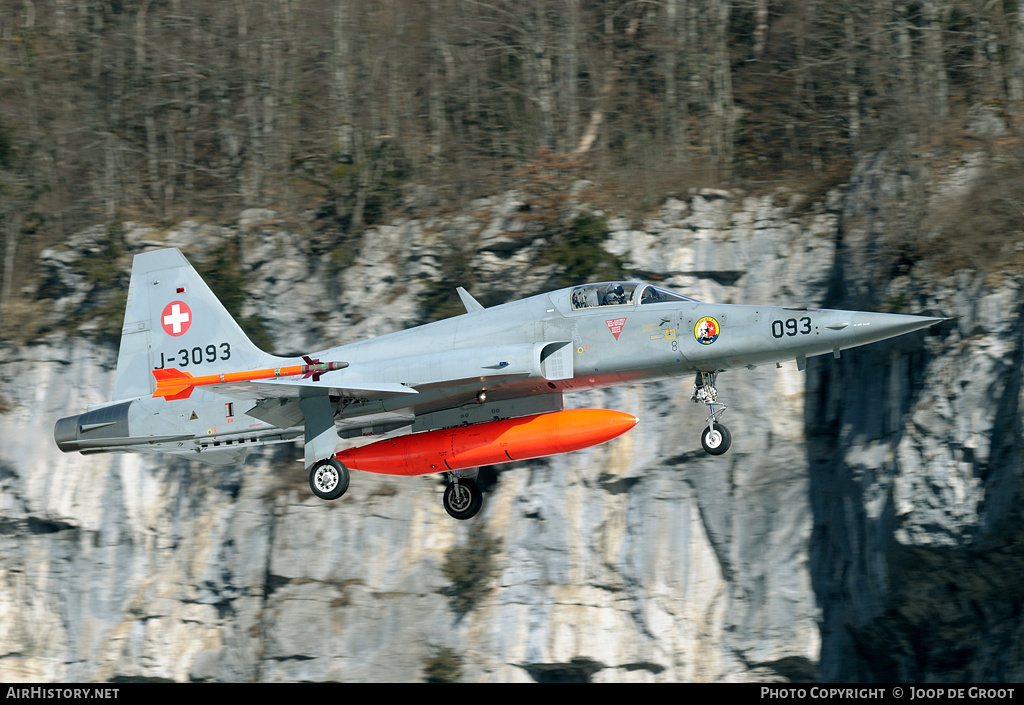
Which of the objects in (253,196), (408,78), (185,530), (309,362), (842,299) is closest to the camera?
(309,362)

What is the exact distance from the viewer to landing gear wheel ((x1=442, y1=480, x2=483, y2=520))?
19.2m

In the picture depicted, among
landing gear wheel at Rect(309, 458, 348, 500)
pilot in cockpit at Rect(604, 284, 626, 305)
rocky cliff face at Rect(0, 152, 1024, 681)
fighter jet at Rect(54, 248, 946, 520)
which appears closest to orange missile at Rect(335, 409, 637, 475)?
fighter jet at Rect(54, 248, 946, 520)

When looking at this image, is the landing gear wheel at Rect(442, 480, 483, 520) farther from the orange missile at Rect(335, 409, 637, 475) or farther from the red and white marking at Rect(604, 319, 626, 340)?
the red and white marking at Rect(604, 319, 626, 340)

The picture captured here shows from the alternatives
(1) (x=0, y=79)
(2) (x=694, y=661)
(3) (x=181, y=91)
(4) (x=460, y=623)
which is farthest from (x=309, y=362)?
(1) (x=0, y=79)

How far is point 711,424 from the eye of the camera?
1641 centimetres

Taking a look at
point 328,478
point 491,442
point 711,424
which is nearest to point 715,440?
point 711,424

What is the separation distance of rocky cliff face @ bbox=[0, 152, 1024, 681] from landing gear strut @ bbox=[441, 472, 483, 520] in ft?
18.8

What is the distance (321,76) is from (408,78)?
240 cm

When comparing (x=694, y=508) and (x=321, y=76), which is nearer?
(x=694, y=508)

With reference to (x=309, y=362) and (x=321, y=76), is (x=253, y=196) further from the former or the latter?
(x=309, y=362)

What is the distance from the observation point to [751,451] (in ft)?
78.9

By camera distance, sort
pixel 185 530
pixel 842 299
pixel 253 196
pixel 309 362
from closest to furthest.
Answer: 1. pixel 309 362
2. pixel 842 299
3. pixel 185 530
4. pixel 253 196

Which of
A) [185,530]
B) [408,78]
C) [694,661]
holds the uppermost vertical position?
[408,78]

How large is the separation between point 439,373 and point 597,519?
8.61 m
